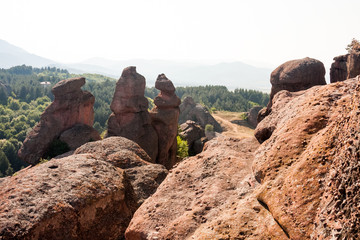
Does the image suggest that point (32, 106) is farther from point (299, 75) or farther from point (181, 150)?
point (299, 75)

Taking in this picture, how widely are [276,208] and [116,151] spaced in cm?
916

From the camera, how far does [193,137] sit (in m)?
55.1

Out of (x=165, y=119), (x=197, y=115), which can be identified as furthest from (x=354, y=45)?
(x=197, y=115)

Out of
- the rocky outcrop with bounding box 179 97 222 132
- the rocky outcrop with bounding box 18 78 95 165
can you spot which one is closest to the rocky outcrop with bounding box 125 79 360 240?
the rocky outcrop with bounding box 18 78 95 165

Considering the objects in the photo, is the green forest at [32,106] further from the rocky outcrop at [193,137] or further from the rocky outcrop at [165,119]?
the rocky outcrop at [165,119]

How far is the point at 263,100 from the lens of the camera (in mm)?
173500

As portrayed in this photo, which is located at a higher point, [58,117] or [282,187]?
[282,187]

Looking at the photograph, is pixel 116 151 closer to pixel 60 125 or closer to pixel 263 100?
pixel 60 125

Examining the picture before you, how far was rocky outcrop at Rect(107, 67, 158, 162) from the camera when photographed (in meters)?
37.5

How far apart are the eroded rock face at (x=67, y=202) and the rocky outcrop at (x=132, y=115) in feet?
87.6

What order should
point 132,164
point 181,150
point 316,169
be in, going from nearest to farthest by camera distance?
1. point 316,169
2. point 132,164
3. point 181,150

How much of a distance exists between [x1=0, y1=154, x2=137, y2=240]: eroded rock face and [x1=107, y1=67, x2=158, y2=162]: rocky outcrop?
87.6 ft

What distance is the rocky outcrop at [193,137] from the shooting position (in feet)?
177

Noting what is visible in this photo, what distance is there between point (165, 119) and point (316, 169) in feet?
115
